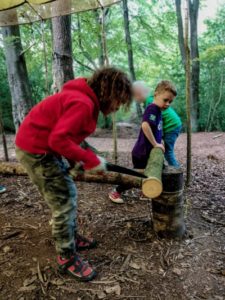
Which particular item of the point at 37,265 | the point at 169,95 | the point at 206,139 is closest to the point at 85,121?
the point at 37,265

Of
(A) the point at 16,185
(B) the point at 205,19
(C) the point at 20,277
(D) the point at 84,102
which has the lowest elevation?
(C) the point at 20,277

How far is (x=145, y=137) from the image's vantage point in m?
3.22

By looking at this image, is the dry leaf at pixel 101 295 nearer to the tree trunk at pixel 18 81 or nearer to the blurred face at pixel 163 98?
the blurred face at pixel 163 98

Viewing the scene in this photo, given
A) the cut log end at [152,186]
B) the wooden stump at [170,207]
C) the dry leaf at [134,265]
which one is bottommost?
the dry leaf at [134,265]

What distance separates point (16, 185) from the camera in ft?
14.2

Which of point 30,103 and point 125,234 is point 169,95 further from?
point 30,103

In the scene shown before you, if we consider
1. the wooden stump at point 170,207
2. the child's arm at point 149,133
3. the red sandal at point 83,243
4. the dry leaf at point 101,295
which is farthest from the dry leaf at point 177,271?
the child's arm at point 149,133

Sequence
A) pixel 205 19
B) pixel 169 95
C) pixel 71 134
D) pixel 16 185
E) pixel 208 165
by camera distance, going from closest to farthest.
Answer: pixel 71 134 → pixel 169 95 → pixel 16 185 → pixel 208 165 → pixel 205 19

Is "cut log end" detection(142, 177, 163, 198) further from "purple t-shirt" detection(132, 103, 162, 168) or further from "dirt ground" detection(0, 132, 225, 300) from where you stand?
"purple t-shirt" detection(132, 103, 162, 168)

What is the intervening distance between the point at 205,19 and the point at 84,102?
12.7 m

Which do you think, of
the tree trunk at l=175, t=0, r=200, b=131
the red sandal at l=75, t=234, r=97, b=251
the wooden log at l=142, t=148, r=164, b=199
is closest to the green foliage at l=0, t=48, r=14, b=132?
the tree trunk at l=175, t=0, r=200, b=131

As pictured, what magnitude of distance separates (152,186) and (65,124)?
92cm

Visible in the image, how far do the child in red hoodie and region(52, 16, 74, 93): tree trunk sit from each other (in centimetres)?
325

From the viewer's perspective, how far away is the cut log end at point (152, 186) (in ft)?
7.18
